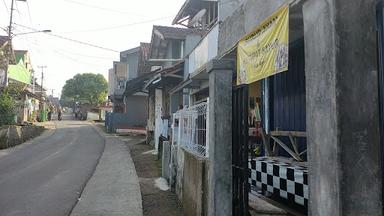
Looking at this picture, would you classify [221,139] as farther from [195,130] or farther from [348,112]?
[348,112]

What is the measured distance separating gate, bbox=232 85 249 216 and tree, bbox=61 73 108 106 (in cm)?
7421

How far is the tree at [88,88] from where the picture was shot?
79000 millimetres

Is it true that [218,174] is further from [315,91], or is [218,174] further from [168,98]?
[168,98]

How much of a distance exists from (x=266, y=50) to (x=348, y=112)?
2.20 meters

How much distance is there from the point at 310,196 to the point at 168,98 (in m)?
18.3

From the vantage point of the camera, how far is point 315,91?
3.57 meters

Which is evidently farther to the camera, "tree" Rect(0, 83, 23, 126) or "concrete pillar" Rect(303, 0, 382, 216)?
"tree" Rect(0, 83, 23, 126)

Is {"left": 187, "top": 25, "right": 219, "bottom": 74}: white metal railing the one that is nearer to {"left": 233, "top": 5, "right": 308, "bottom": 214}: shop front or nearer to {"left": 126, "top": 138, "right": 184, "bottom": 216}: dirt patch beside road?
{"left": 233, "top": 5, "right": 308, "bottom": 214}: shop front

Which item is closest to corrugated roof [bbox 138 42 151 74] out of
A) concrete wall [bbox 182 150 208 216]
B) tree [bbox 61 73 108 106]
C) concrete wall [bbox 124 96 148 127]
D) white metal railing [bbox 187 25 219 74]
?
concrete wall [bbox 124 96 148 127]

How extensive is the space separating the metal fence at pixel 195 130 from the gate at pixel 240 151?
1.04 m

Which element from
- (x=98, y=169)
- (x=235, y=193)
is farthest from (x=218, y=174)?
(x=98, y=169)

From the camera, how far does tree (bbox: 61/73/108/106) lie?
7900cm

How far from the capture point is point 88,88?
79.6 m

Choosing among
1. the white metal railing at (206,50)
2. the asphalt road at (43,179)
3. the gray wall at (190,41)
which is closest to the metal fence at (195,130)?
the white metal railing at (206,50)
